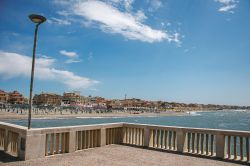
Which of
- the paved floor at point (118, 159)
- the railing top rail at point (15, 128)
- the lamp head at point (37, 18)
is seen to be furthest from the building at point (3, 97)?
the paved floor at point (118, 159)

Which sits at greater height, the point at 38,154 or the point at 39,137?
the point at 39,137

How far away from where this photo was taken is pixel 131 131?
10.6 m

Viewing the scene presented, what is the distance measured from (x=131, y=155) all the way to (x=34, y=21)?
5.08 metres

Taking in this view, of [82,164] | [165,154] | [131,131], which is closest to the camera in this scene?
[82,164]

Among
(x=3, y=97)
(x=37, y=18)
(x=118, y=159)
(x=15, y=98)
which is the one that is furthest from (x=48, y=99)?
(x=118, y=159)

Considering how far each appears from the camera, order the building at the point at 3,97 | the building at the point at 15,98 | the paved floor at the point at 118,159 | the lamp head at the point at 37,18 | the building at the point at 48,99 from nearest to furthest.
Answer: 1. the paved floor at the point at 118,159
2. the lamp head at the point at 37,18
3. the building at the point at 3,97
4. the building at the point at 15,98
5. the building at the point at 48,99

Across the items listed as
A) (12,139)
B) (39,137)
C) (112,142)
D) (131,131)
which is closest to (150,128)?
(131,131)

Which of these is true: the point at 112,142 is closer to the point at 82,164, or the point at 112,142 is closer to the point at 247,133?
the point at 82,164

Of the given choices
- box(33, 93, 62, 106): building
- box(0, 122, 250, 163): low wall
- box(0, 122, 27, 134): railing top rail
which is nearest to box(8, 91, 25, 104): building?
box(33, 93, 62, 106): building

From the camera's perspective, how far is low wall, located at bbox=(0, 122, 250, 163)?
7363mm

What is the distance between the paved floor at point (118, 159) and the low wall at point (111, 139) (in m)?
0.40

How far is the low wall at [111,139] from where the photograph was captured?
7363 millimetres

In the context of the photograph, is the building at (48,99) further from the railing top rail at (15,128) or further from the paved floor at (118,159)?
the paved floor at (118,159)

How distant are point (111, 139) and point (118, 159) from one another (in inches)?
109
